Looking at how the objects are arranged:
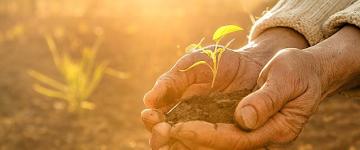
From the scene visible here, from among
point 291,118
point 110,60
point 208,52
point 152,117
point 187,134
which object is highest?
point 110,60

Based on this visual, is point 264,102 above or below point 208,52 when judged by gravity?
below

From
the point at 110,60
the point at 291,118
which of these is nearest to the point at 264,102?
the point at 291,118

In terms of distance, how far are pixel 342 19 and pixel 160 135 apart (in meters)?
0.71

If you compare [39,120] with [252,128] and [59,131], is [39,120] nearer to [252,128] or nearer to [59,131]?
[59,131]

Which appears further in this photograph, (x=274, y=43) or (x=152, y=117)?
(x=274, y=43)

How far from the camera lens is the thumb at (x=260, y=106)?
1.38 meters

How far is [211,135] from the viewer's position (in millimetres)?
1405

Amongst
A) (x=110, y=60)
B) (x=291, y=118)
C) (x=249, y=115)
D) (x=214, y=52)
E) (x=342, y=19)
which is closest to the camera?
(x=249, y=115)

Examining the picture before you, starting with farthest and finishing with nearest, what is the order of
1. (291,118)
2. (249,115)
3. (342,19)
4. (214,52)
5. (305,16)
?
(305,16), (342,19), (214,52), (291,118), (249,115)

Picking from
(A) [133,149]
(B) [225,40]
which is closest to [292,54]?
(A) [133,149]

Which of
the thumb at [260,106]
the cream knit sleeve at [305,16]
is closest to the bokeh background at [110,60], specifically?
the cream knit sleeve at [305,16]

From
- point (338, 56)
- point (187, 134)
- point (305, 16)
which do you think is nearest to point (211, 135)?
point (187, 134)

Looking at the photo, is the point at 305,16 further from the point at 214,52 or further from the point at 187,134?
the point at 187,134

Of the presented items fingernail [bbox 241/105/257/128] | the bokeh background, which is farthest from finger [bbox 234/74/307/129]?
the bokeh background
